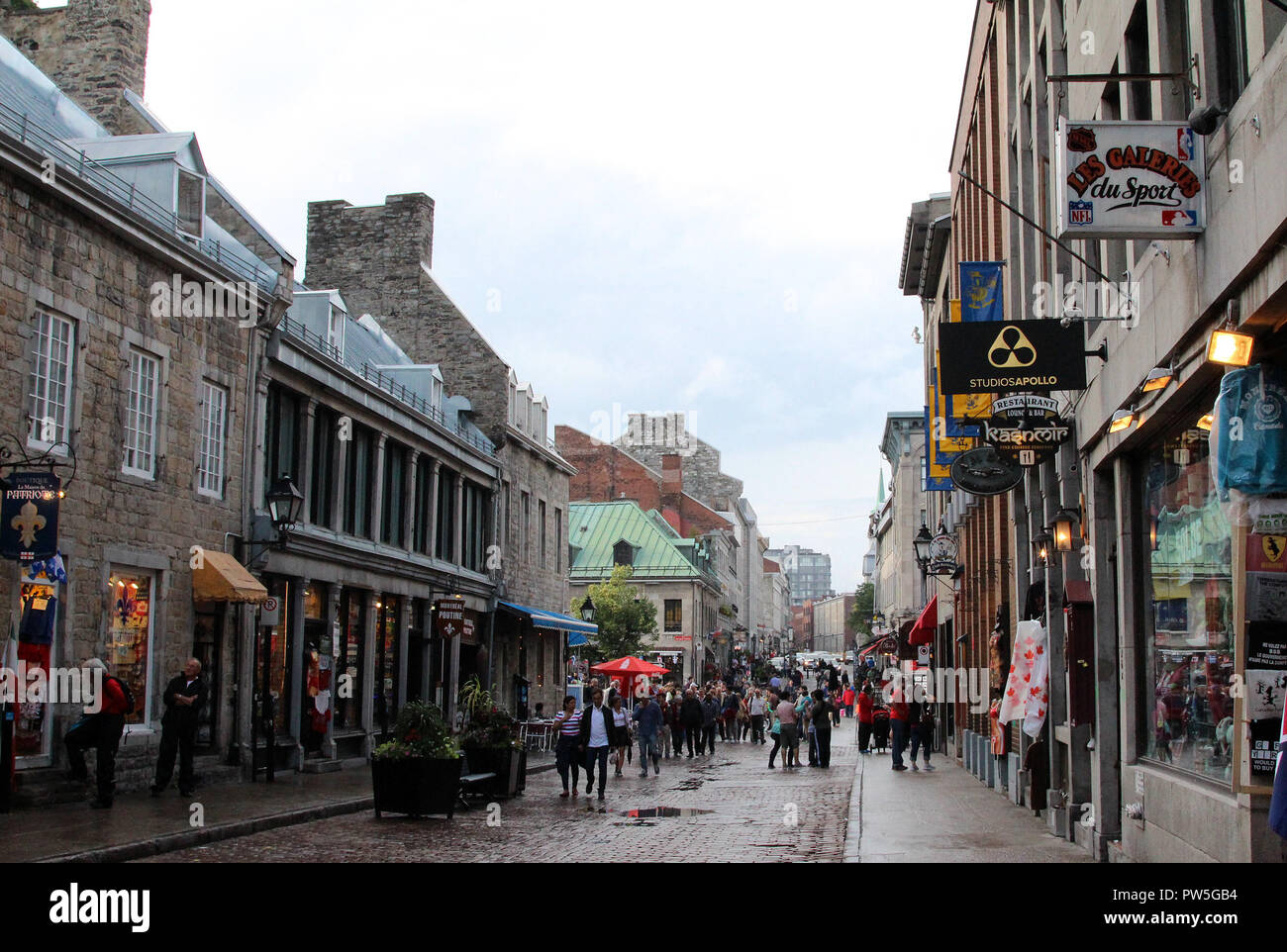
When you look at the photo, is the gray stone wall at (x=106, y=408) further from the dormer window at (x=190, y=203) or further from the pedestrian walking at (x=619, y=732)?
the pedestrian walking at (x=619, y=732)

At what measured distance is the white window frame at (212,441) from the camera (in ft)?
64.1

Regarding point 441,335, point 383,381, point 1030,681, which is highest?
point 441,335

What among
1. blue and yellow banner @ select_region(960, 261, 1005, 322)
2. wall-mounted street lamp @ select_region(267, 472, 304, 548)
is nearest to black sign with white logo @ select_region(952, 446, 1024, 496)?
blue and yellow banner @ select_region(960, 261, 1005, 322)

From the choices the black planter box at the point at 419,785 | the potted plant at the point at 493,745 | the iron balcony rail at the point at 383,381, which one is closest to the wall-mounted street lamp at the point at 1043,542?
the black planter box at the point at 419,785

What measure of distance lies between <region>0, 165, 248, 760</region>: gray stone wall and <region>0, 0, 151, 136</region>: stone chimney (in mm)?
5891

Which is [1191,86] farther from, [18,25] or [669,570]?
[669,570]

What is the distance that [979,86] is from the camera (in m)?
22.1

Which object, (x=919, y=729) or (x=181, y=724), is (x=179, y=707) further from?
(x=919, y=729)

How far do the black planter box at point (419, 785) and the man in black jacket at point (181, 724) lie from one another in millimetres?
2684

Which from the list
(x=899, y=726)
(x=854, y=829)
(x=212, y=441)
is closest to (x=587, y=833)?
(x=854, y=829)

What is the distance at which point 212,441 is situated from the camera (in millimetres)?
19938

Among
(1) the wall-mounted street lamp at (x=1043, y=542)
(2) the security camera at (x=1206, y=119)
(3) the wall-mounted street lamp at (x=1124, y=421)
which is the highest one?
(2) the security camera at (x=1206, y=119)

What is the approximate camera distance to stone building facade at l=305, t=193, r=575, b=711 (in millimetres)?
35281

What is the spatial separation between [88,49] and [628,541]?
44.1m
